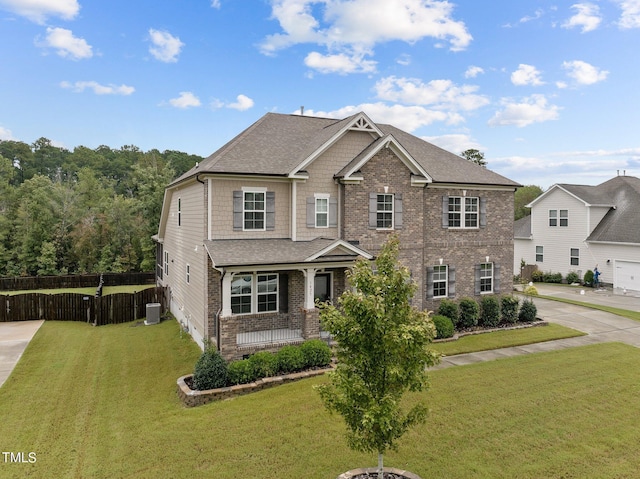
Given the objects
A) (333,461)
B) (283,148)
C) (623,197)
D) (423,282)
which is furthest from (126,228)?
(623,197)

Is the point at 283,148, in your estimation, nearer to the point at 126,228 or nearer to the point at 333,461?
the point at 333,461

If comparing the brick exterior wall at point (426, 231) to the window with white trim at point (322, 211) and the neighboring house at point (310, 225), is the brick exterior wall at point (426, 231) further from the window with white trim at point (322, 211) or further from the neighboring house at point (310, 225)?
the window with white trim at point (322, 211)

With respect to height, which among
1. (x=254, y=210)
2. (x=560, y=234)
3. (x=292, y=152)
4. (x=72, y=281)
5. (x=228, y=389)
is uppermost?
(x=292, y=152)

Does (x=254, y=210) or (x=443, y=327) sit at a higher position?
(x=254, y=210)

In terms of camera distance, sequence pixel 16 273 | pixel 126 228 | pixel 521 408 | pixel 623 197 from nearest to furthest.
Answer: pixel 521 408
pixel 623 197
pixel 16 273
pixel 126 228

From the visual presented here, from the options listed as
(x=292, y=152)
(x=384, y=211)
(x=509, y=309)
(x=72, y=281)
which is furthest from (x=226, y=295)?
(x=72, y=281)

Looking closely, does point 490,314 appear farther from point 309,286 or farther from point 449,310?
point 309,286
